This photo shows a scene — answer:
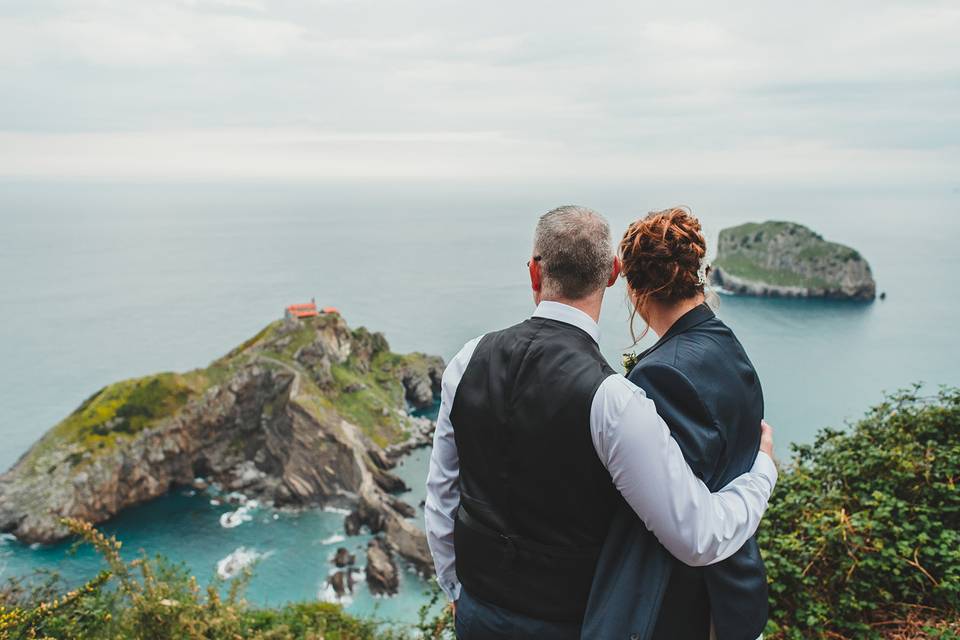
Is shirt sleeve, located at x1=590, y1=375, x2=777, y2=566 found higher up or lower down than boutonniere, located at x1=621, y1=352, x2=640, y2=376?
lower down


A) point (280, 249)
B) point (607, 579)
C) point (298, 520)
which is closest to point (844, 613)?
point (607, 579)

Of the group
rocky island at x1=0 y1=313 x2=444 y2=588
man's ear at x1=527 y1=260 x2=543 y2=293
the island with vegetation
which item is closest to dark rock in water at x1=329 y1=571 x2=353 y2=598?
rocky island at x1=0 y1=313 x2=444 y2=588

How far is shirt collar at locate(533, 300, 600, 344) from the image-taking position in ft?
7.41

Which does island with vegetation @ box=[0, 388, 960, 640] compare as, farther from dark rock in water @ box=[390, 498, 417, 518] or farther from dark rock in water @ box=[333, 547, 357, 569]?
dark rock in water @ box=[390, 498, 417, 518]

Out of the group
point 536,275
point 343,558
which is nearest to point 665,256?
point 536,275

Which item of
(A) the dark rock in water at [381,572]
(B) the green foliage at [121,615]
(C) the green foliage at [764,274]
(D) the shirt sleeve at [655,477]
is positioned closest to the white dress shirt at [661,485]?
(D) the shirt sleeve at [655,477]

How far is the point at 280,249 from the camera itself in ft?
449

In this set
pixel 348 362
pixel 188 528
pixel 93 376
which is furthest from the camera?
pixel 93 376

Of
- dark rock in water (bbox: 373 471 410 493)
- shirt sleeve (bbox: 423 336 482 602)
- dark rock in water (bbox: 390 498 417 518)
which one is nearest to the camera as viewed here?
shirt sleeve (bbox: 423 336 482 602)

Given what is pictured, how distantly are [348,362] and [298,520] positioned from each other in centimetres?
1691

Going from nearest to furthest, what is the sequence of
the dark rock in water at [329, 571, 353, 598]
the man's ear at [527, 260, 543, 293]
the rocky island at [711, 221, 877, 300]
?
Answer: the man's ear at [527, 260, 543, 293] < the dark rock in water at [329, 571, 353, 598] < the rocky island at [711, 221, 877, 300]

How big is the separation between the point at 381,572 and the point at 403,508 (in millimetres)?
7501

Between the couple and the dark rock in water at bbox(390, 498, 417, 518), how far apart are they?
36.7m

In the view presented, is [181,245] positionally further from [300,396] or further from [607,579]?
[607,579]
